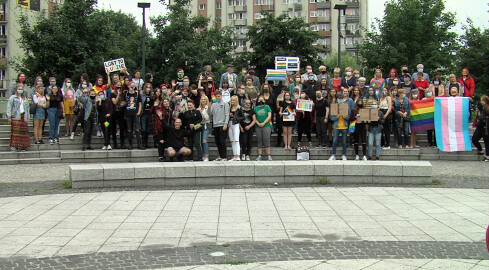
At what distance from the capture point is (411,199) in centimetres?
988

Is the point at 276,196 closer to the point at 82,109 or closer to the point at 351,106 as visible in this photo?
the point at 351,106

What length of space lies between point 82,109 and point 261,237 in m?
10.2

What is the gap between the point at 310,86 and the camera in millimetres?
16016

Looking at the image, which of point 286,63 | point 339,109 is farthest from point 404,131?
point 286,63

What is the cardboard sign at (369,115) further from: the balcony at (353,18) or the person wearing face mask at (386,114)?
the balcony at (353,18)

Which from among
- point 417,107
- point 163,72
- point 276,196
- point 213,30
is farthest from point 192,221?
point 213,30

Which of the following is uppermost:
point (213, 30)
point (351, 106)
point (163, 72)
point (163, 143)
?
point (213, 30)

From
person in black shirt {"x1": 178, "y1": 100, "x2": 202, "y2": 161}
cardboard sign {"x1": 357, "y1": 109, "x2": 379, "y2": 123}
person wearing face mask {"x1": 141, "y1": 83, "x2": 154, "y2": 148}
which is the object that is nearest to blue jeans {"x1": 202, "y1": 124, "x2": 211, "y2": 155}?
person in black shirt {"x1": 178, "y1": 100, "x2": 202, "y2": 161}

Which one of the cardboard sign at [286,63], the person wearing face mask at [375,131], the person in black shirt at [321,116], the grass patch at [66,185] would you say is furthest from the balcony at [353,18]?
the grass patch at [66,185]

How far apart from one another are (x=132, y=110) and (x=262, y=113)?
154 inches

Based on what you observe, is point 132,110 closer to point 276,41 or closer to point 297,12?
point 276,41

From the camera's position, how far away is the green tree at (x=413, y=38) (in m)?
27.2

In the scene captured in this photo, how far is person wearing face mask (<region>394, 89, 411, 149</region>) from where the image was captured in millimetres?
15484

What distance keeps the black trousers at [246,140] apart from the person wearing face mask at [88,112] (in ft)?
15.5
